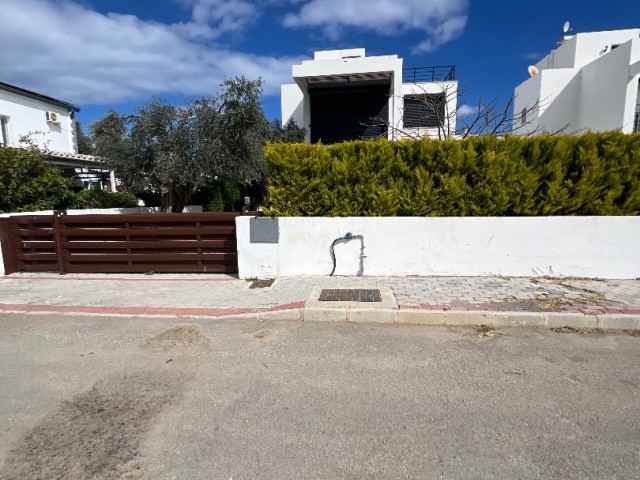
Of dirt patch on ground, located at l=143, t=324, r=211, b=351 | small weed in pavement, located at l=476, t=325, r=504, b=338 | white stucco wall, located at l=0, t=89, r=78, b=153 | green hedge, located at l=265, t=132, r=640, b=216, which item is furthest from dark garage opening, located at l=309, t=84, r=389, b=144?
dirt patch on ground, located at l=143, t=324, r=211, b=351

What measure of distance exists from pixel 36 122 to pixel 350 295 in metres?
23.4

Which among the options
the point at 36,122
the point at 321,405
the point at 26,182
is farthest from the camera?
the point at 36,122

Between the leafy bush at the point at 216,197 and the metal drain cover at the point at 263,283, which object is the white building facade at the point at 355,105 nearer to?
the leafy bush at the point at 216,197

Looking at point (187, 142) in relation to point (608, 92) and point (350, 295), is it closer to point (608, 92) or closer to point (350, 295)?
point (350, 295)

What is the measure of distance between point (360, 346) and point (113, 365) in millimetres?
2760

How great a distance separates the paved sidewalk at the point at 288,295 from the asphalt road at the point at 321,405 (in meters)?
0.63

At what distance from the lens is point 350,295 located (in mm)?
5395

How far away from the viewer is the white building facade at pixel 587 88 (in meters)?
12.6

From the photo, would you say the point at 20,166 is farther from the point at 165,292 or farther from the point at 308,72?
the point at 308,72

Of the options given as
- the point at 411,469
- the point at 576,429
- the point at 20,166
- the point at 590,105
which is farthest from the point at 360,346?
the point at 590,105

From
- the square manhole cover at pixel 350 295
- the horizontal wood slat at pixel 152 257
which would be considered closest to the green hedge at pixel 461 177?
the horizontal wood slat at pixel 152 257

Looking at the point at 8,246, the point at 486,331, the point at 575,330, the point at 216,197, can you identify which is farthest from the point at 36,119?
the point at 575,330

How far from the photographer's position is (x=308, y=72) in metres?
18.5

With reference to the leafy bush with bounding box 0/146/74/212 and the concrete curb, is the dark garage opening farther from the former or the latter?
the concrete curb
